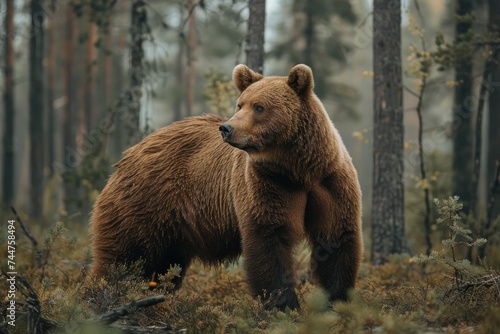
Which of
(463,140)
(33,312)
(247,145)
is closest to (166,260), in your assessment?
(247,145)

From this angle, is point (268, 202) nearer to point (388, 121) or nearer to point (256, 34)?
point (388, 121)

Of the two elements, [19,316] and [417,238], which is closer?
[19,316]

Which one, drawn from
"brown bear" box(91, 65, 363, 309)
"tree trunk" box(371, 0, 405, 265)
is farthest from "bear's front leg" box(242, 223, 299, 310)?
"tree trunk" box(371, 0, 405, 265)

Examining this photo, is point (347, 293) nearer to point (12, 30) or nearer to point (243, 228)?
point (243, 228)

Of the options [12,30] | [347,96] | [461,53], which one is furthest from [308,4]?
[461,53]

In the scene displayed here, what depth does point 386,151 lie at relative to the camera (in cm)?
874

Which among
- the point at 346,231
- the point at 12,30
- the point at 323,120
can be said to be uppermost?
the point at 12,30

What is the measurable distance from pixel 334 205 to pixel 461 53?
409 centimetres

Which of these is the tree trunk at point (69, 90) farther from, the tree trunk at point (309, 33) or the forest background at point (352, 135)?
the tree trunk at point (309, 33)

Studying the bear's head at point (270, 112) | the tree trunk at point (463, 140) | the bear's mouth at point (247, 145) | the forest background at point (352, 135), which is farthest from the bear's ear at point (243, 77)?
the tree trunk at point (463, 140)

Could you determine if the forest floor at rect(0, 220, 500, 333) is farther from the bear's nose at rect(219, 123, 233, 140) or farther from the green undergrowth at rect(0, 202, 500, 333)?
the bear's nose at rect(219, 123, 233, 140)

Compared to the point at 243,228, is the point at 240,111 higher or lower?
higher

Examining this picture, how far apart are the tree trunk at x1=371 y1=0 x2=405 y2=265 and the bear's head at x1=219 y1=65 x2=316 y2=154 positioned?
10.4 ft

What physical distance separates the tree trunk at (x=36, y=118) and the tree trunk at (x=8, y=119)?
614 millimetres
